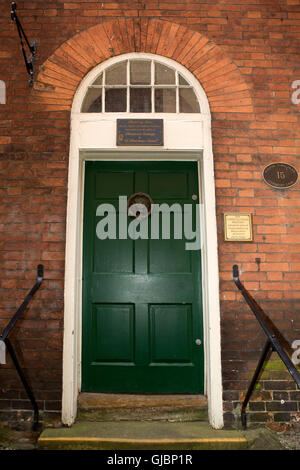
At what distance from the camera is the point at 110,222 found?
3.39 meters

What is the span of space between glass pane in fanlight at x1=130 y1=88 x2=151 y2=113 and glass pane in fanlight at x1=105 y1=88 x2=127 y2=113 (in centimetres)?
8

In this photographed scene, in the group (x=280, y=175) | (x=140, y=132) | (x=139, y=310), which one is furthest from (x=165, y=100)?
(x=139, y=310)

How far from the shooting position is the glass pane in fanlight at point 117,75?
3.49m

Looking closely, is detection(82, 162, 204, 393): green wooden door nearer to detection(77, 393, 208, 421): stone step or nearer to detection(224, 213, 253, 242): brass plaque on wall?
detection(77, 393, 208, 421): stone step

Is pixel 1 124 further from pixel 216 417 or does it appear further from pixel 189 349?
pixel 216 417

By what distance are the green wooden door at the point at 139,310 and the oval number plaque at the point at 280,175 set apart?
2.46 feet

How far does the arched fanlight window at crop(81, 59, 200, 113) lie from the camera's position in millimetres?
3447

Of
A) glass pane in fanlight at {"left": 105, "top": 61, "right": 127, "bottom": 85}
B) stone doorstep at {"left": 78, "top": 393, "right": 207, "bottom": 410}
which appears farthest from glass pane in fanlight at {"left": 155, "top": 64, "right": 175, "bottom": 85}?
stone doorstep at {"left": 78, "top": 393, "right": 207, "bottom": 410}

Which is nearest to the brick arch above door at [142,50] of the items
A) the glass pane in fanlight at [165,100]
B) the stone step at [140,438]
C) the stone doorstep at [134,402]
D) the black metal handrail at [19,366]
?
the glass pane in fanlight at [165,100]

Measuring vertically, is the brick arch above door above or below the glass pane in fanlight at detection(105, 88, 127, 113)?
above

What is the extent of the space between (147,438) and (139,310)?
42.5 inches

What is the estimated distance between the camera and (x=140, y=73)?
3.49 m

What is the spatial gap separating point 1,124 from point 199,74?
6.82 feet
